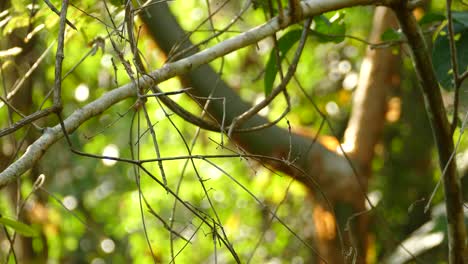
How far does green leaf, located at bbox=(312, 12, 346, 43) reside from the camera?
1.80 metres

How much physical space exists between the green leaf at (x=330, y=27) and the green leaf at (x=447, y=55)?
0.22 metres

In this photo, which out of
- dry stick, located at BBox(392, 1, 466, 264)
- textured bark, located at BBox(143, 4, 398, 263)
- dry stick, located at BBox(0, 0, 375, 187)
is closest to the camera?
dry stick, located at BBox(0, 0, 375, 187)

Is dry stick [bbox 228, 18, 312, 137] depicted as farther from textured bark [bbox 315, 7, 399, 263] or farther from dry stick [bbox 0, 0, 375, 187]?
textured bark [bbox 315, 7, 399, 263]

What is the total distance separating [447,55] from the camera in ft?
5.56

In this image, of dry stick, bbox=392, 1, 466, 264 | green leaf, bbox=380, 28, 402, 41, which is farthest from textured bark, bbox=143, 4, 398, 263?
dry stick, bbox=392, 1, 466, 264

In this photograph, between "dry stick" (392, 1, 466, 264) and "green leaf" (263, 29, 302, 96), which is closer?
"dry stick" (392, 1, 466, 264)

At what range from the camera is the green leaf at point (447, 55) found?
1.67m

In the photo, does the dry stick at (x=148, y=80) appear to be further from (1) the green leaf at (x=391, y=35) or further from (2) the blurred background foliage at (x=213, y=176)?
(2) the blurred background foliage at (x=213, y=176)

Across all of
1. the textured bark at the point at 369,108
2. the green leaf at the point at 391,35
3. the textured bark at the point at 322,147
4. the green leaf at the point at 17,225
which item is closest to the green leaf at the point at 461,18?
the green leaf at the point at 391,35

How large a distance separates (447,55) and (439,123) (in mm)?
261

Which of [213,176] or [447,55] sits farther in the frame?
[213,176]

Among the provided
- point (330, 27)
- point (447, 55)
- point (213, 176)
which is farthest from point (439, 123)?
point (213, 176)

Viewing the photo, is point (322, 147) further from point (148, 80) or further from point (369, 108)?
point (148, 80)

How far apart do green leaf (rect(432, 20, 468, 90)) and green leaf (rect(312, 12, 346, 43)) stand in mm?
219
